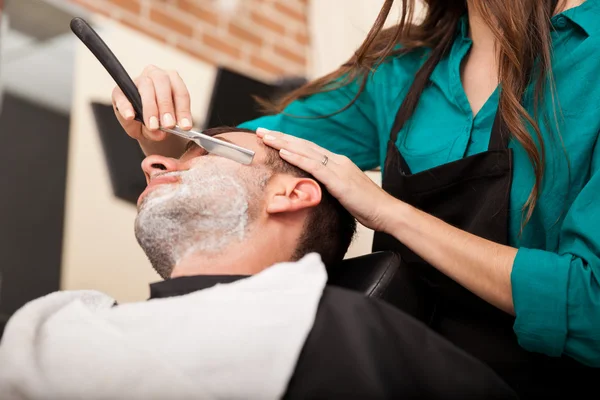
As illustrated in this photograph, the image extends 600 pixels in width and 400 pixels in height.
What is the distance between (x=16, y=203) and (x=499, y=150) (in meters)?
1.42

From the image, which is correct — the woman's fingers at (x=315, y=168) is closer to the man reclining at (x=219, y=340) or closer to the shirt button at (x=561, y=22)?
the man reclining at (x=219, y=340)

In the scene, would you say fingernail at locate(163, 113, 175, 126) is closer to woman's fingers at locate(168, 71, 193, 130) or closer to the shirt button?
woman's fingers at locate(168, 71, 193, 130)

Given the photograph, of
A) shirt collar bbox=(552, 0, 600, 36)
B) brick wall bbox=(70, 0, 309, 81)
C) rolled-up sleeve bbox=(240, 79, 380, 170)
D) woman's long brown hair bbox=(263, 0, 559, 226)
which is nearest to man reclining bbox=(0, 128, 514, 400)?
woman's long brown hair bbox=(263, 0, 559, 226)

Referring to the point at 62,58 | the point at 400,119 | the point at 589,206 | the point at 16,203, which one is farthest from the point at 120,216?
the point at 589,206

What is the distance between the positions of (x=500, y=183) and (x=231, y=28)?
Result: 202 cm

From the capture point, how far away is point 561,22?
135cm

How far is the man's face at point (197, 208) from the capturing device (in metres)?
1.17

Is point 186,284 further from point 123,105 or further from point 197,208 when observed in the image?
point 123,105

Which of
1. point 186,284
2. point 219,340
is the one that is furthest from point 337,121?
point 219,340

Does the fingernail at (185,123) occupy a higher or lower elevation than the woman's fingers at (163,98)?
lower

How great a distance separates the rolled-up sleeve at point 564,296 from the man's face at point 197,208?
476 mm

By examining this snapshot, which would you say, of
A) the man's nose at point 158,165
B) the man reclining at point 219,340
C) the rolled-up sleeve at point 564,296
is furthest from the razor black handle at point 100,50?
the rolled-up sleeve at point 564,296

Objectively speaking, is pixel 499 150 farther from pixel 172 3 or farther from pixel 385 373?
pixel 172 3

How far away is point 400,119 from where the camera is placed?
5.02ft
